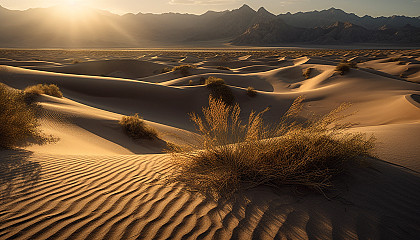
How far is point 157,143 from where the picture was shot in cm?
844

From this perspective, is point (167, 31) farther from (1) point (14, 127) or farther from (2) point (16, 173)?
(2) point (16, 173)

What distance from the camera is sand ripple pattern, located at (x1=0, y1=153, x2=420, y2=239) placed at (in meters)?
2.59

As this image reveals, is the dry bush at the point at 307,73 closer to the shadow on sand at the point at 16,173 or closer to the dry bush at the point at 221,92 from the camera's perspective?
the dry bush at the point at 221,92

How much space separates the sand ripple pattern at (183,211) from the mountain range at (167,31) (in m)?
115

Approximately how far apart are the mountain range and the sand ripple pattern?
115159mm

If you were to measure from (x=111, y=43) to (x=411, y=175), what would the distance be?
132 meters

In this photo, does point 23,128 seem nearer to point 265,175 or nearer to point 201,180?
point 201,180

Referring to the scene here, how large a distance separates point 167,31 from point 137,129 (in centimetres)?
16299

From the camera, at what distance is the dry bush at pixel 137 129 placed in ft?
27.6

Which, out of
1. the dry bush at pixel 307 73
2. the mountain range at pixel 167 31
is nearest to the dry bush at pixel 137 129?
the dry bush at pixel 307 73

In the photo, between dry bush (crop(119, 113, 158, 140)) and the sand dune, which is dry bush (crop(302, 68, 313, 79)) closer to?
the sand dune

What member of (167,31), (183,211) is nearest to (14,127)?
(183,211)

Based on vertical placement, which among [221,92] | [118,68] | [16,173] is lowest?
[221,92]

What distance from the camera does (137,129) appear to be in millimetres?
8453
